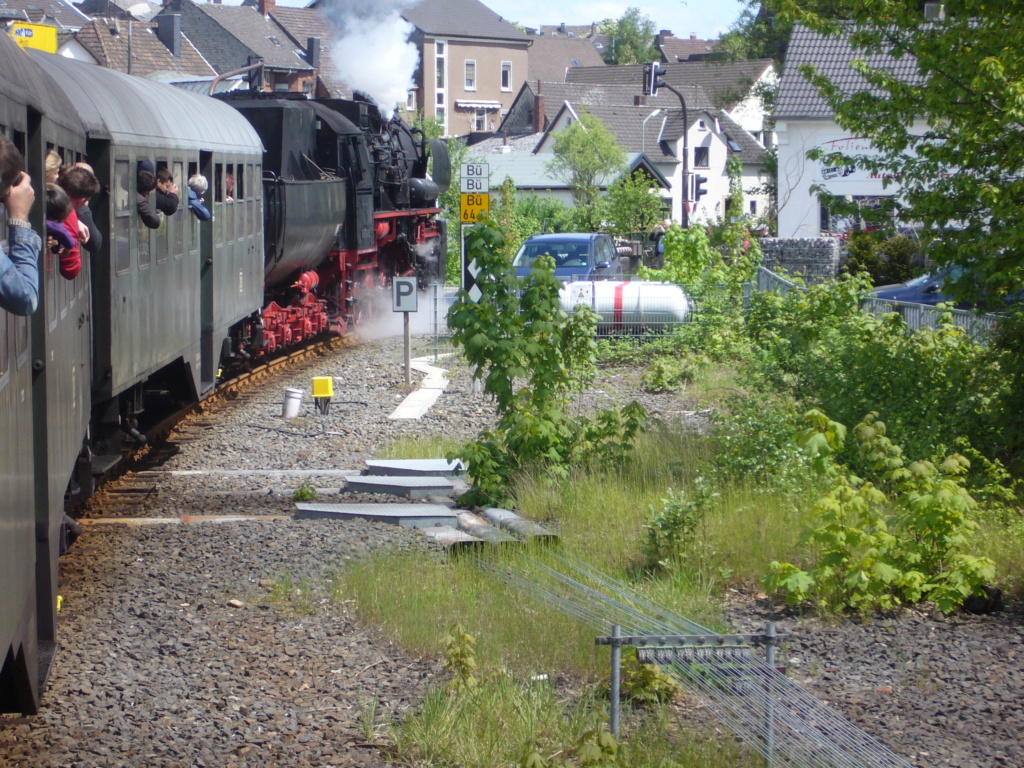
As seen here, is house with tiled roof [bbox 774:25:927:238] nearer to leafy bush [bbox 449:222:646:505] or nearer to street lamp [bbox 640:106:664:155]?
leafy bush [bbox 449:222:646:505]

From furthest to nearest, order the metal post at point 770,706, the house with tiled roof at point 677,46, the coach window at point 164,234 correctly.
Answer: the house with tiled roof at point 677,46 → the coach window at point 164,234 → the metal post at point 770,706

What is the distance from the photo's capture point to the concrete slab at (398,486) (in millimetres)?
9922

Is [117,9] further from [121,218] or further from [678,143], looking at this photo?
[121,218]

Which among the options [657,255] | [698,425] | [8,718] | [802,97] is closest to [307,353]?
[698,425]

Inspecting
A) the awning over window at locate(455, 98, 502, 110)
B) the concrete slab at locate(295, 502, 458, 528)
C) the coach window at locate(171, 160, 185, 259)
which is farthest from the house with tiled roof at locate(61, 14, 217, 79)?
the concrete slab at locate(295, 502, 458, 528)

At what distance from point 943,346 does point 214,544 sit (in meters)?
6.02

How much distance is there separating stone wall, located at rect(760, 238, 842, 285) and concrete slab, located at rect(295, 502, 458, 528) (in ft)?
58.4

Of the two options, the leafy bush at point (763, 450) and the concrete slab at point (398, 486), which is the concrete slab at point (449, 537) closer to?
the concrete slab at point (398, 486)

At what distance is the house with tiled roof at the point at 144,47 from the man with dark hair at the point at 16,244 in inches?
1468

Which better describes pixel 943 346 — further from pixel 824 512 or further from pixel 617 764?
pixel 617 764

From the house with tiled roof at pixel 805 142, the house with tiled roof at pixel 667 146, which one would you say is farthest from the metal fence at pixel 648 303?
the house with tiled roof at pixel 667 146

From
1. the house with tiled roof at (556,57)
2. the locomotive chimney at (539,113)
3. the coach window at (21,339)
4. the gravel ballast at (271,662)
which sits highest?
the house with tiled roof at (556,57)

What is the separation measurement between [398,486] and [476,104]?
258 ft

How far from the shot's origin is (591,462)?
996 centimetres
